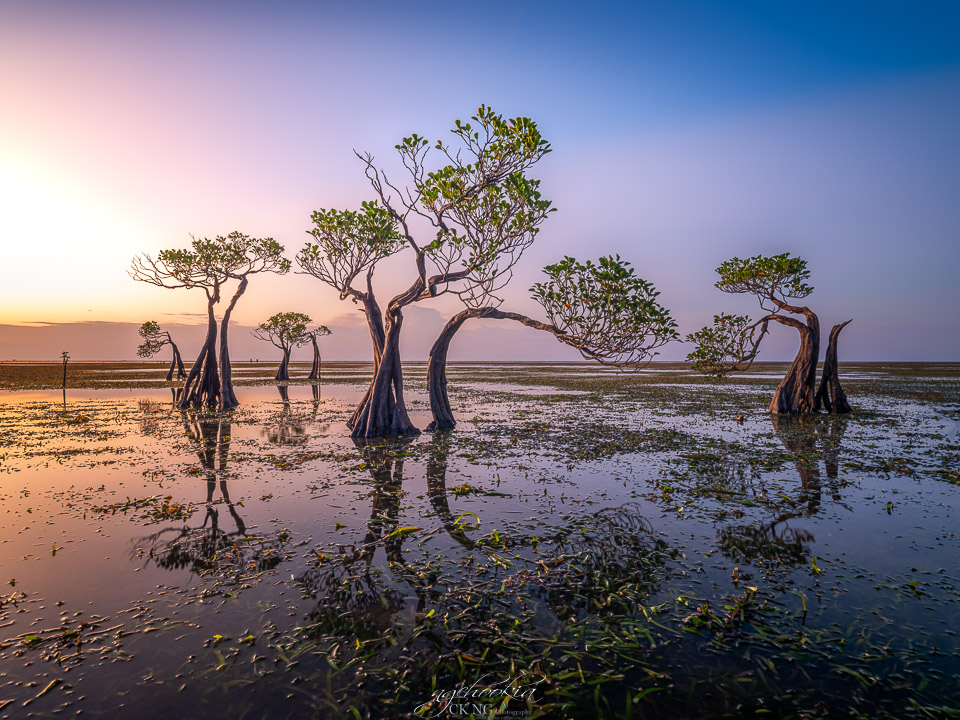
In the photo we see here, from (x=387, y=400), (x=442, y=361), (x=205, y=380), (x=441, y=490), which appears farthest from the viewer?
(x=205, y=380)

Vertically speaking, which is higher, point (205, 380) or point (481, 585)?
point (205, 380)

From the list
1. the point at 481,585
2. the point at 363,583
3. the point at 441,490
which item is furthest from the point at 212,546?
the point at 441,490

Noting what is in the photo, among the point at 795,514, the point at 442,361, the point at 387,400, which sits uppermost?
the point at 442,361

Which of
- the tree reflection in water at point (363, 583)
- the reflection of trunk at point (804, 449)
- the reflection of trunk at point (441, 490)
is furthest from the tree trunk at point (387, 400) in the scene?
the reflection of trunk at point (804, 449)

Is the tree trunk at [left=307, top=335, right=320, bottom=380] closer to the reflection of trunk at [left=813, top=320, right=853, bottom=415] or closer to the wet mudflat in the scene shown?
the wet mudflat

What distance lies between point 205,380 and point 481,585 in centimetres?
3148

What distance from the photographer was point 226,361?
32.7 metres

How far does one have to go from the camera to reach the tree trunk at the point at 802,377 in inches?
1034

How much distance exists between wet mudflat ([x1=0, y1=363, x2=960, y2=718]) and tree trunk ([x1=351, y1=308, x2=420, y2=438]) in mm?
5105

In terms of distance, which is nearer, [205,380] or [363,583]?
[363,583]

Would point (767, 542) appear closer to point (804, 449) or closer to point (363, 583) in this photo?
point (363, 583)

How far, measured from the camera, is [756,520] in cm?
993

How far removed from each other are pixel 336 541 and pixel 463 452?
28.4ft

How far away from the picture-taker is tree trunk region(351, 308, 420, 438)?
2088 centimetres
